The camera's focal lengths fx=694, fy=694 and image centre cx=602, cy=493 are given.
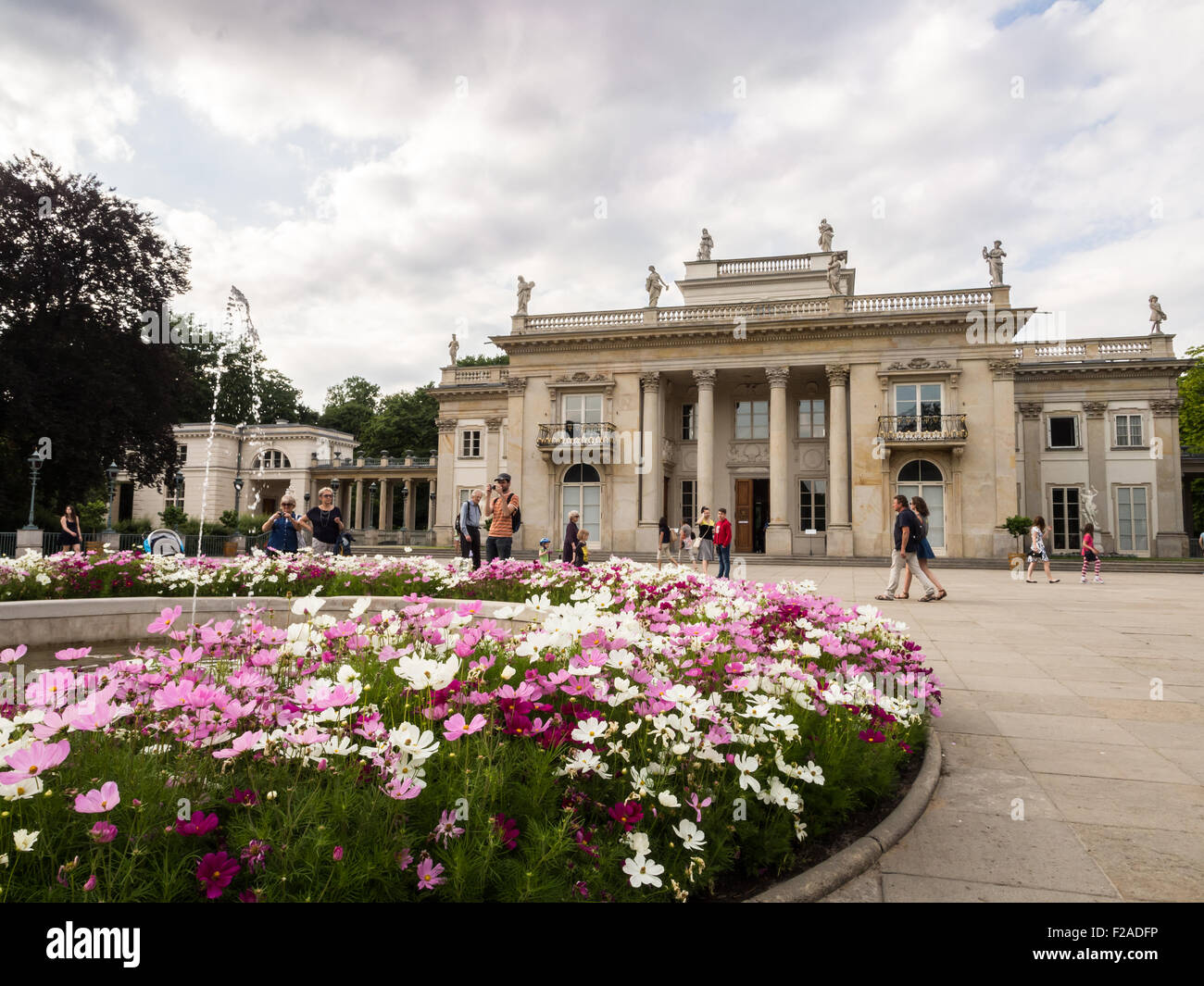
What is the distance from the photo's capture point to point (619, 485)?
3334 centimetres

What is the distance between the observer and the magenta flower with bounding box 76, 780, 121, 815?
5.31 feet

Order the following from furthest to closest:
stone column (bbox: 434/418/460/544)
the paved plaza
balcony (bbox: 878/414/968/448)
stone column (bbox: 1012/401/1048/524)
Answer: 1. stone column (bbox: 434/418/460/544)
2. stone column (bbox: 1012/401/1048/524)
3. balcony (bbox: 878/414/968/448)
4. the paved plaza

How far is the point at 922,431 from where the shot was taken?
98.6 ft

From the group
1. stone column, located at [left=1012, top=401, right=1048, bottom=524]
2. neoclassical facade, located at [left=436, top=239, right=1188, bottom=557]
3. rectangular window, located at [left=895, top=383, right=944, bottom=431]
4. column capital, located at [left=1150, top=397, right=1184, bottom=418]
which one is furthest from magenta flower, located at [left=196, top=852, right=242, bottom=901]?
column capital, located at [left=1150, top=397, right=1184, bottom=418]

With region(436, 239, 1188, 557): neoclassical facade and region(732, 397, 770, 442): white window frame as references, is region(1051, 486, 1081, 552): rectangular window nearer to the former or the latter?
region(436, 239, 1188, 557): neoclassical facade

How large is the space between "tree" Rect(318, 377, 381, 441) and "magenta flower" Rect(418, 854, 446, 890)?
67.5 metres

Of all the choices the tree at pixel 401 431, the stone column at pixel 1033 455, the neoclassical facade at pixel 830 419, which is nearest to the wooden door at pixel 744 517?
the neoclassical facade at pixel 830 419

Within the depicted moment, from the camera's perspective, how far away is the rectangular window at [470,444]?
4234cm

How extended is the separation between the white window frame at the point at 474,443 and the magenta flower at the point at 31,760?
40.8 m

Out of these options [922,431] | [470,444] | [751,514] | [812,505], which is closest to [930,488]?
[922,431]

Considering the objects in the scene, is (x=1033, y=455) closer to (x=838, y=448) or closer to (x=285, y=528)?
(x=838, y=448)

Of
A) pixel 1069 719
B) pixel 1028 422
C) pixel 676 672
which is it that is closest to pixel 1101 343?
pixel 1028 422
